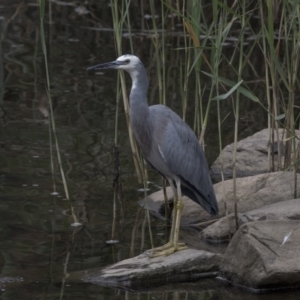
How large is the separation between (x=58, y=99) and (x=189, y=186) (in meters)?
3.82

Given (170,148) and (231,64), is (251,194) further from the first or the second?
(231,64)

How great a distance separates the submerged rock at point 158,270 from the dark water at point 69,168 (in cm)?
8

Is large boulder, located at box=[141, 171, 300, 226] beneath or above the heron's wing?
beneath

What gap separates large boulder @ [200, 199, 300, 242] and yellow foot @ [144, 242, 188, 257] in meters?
0.48

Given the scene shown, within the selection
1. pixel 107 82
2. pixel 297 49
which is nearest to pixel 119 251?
pixel 297 49

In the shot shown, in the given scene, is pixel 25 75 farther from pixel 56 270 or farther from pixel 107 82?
pixel 56 270

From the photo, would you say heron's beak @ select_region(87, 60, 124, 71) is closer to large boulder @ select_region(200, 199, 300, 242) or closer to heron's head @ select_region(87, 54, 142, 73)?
heron's head @ select_region(87, 54, 142, 73)

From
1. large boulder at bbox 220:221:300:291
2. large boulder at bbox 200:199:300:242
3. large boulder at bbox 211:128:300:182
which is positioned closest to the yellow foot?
large boulder at bbox 220:221:300:291

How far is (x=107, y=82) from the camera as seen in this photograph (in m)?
10.0

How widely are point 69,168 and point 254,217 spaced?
6.64ft

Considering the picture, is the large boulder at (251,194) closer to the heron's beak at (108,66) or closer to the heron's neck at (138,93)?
the heron's neck at (138,93)

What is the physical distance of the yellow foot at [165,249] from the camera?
209 inches

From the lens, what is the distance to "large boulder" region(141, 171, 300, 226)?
612cm

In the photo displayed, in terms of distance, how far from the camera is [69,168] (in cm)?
716
